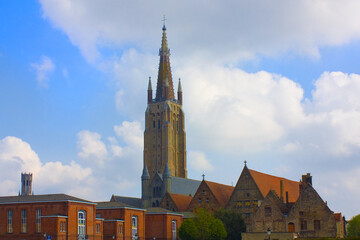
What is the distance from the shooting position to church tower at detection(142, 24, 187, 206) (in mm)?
166000

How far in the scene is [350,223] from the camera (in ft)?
342

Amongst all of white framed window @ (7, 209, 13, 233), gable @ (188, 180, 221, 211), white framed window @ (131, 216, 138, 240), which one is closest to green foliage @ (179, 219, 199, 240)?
white framed window @ (131, 216, 138, 240)

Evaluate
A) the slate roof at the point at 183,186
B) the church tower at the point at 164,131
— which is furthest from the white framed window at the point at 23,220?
the church tower at the point at 164,131

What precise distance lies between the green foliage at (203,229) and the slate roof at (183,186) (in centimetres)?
4803

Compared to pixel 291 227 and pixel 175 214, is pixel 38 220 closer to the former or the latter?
pixel 175 214

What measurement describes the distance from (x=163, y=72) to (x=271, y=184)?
283ft

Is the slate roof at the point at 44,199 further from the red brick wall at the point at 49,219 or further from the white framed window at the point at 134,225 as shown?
the white framed window at the point at 134,225

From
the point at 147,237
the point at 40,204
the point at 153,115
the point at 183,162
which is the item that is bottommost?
the point at 147,237

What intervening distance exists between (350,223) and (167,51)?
310ft

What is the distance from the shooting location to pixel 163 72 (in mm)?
178875

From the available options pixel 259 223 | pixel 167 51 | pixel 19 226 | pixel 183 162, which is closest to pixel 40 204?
pixel 19 226

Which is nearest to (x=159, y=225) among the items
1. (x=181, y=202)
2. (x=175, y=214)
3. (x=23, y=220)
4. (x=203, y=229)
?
(x=175, y=214)

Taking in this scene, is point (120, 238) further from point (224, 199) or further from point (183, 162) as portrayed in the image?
point (183, 162)

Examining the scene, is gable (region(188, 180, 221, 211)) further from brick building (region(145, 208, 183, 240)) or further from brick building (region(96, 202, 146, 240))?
brick building (region(96, 202, 146, 240))
